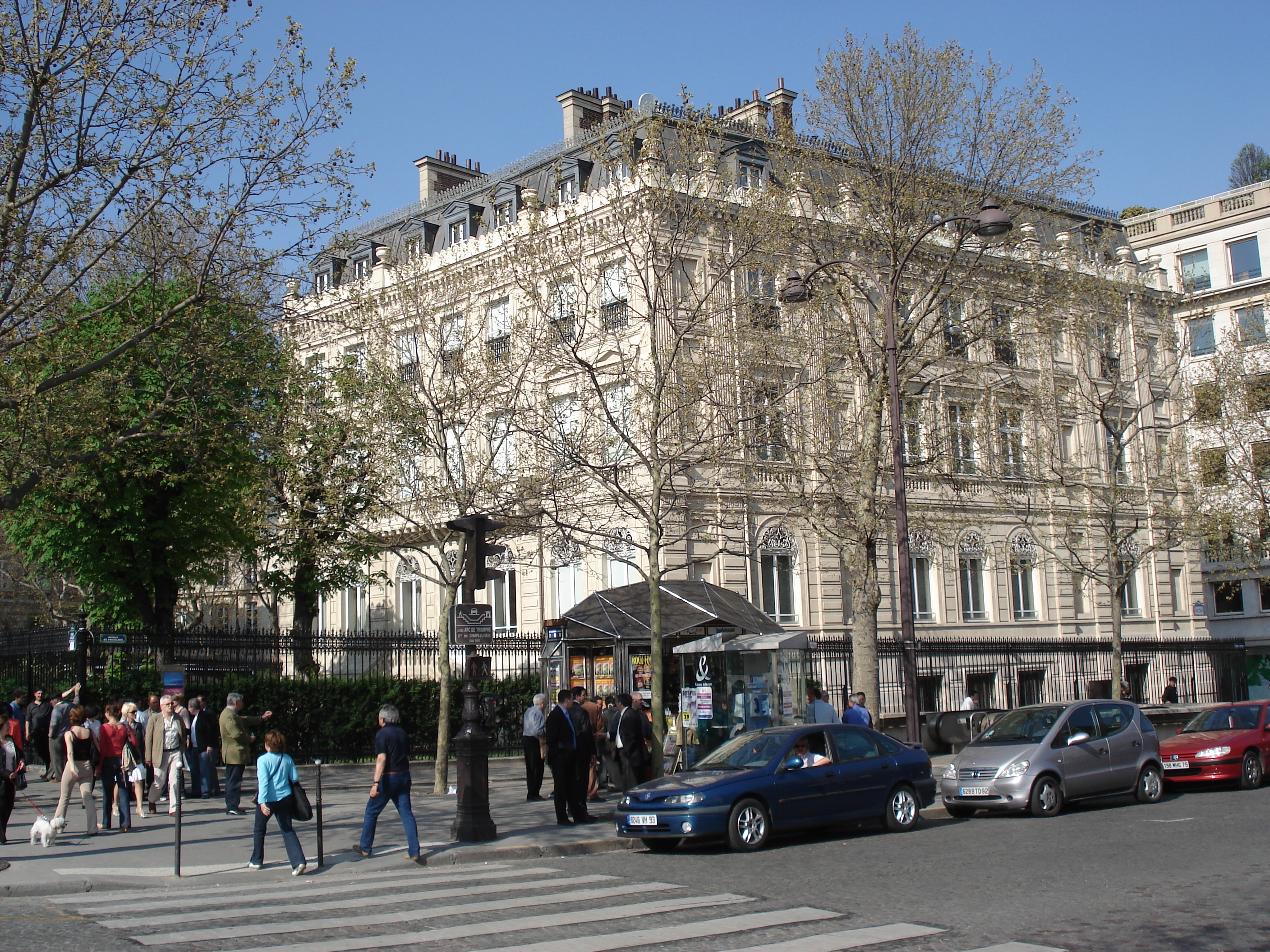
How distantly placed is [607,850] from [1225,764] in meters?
10.9

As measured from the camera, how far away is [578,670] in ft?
81.8

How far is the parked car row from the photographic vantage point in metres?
13.8

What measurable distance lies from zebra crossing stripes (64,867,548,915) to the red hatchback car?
11760 millimetres

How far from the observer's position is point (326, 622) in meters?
42.8

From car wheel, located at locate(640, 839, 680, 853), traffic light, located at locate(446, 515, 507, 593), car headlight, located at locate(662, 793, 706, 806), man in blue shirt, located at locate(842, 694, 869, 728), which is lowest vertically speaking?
car wheel, located at locate(640, 839, 680, 853)

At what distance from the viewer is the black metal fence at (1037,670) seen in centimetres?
2958

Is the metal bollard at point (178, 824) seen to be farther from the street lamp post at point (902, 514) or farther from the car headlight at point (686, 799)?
the street lamp post at point (902, 514)

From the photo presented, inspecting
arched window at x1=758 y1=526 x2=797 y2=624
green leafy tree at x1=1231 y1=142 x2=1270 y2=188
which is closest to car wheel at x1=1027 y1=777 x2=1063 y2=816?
arched window at x1=758 y1=526 x2=797 y2=624

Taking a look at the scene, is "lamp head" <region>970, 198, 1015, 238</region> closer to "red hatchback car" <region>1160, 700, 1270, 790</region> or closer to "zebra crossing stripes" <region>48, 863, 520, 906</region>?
"red hatchback car" <region>1160, 700, 1270, 790</region>

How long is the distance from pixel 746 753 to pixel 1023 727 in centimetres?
501

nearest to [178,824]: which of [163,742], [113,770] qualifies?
[113,770]

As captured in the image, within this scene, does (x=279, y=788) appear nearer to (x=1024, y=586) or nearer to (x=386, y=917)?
(x=386, y=917)

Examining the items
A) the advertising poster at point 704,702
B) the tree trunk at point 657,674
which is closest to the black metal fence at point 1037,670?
the advertising poster at point 704,702

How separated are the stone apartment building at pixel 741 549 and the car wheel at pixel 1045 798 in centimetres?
634
